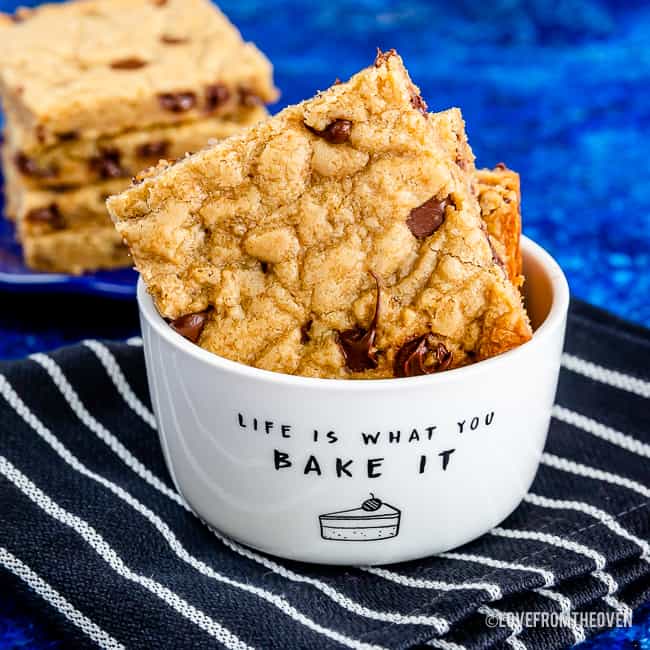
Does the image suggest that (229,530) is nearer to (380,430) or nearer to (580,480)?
(380,430)

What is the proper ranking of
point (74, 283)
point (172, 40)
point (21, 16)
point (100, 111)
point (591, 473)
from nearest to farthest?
point (591, 473)
point (74, 283)
point (100, 111)
point (172, 40)
point (21, 16)

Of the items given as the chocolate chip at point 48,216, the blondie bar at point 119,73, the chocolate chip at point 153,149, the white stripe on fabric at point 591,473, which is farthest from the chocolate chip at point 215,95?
the white stripe on fabric at point 591,473

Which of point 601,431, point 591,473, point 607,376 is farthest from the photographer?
point 607,376

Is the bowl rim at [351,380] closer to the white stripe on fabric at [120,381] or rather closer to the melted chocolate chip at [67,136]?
the white stripe on fabric at [120,381]

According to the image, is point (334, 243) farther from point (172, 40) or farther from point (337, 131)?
point (172, 40)

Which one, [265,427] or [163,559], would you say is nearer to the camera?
[265,427]

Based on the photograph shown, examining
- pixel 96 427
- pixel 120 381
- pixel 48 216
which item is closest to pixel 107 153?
pixel 48 216

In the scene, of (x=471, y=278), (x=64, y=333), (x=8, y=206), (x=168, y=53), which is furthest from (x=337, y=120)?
(x=8, y=206)

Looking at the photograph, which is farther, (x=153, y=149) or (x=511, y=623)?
(x=153, y=149)

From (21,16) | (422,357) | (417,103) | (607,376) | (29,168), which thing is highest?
(417,103)
